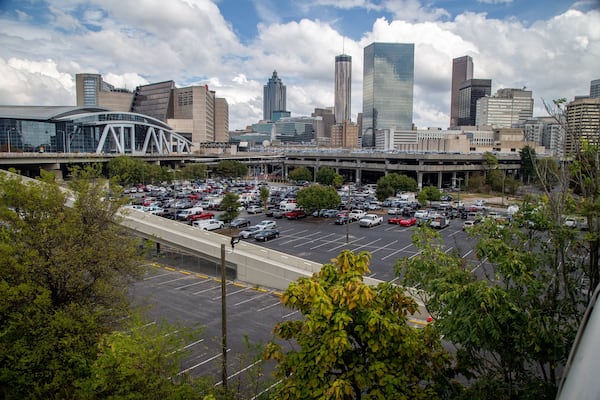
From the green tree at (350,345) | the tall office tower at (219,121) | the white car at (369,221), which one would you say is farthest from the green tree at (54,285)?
the tall office tower at (219,121)

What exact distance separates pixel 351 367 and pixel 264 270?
1340cm

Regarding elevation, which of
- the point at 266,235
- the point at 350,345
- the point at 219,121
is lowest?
the point at 266,235

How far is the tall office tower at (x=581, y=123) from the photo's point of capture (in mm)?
6746

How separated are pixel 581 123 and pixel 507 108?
205770 millimetres

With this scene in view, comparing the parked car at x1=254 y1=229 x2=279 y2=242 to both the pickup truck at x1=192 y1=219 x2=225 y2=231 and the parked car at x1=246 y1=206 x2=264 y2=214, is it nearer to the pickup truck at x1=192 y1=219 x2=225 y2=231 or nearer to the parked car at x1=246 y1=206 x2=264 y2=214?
the pickup truck at x1=192 y1=219 x2=225 y2=231

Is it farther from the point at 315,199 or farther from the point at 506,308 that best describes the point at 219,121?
the point at 506,308

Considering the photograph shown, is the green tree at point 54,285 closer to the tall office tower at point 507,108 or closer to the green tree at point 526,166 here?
the green tree at point 526,166

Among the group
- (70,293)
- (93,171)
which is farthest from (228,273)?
(70,293)

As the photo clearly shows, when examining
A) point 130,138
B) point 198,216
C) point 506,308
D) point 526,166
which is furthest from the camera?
point 130,138

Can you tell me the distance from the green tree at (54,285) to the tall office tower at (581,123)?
9.34 meters

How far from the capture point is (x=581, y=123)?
7266mm

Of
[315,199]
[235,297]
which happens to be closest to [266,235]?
[315,199]

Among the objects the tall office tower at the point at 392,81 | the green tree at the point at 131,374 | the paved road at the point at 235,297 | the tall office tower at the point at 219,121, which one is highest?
the tall office tower at the point at 392,81

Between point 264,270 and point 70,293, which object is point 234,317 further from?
point 70,293
